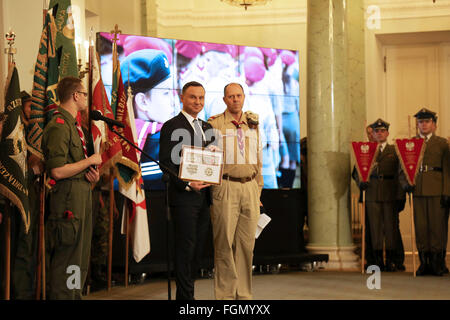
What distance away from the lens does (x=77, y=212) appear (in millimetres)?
4203

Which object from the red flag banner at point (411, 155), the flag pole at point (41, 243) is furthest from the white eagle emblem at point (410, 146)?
the flag pole at point (41, 243)

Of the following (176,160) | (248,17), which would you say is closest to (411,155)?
(176,160)

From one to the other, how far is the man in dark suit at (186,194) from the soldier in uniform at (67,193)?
26.1 inches

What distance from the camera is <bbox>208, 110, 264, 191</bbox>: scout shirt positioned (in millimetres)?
4883

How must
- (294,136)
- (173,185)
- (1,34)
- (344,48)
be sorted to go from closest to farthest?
(173,185)
(1,34)
(344,48)
(294,136)

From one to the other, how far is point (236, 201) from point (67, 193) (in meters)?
1.22

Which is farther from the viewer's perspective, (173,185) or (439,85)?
(439,85)

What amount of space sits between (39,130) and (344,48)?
14.5 feet

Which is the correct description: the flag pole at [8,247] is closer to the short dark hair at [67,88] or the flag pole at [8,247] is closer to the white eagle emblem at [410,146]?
the short dark hair at [67,88]

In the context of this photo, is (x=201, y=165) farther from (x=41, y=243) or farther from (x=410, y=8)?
(x=410, y=8)

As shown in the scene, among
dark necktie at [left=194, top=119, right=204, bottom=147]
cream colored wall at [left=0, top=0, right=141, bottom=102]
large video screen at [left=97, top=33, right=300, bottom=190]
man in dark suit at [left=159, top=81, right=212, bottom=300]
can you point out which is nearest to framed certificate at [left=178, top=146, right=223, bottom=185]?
man in dark suit at [left=159, top=81, right=212, bottom=300]

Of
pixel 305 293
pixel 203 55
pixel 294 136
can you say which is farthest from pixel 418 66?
pixel 305 293
